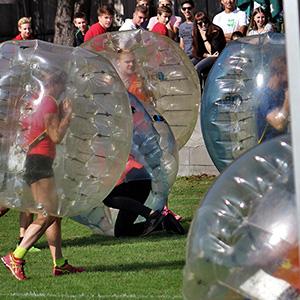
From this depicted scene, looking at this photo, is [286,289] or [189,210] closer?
[286,289]

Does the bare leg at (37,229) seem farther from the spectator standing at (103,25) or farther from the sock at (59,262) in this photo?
the spectator standing at (103,25)

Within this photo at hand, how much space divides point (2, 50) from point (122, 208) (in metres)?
2.48

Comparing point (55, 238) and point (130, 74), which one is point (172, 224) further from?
point (55, 238)

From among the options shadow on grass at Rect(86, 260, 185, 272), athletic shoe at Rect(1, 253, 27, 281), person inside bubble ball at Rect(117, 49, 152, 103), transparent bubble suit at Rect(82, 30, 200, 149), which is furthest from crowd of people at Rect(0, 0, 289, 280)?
transparent bubble suit at Rect(82, 30, 200, 149)

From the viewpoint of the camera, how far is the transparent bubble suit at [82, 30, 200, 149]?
11250mm

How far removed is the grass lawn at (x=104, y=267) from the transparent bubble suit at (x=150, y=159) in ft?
0.64

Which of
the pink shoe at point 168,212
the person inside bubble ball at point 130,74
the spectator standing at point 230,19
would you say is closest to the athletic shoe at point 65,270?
the pink shoe at point 168,212

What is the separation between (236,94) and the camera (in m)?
10.3

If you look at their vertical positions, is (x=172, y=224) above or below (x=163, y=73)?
below

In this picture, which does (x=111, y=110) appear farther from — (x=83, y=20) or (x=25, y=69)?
(x=83, y=20)

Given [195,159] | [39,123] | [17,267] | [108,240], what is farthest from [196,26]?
[39,123]

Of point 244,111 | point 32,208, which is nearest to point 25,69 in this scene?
point 32,208

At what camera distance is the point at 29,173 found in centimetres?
830

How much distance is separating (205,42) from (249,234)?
10473 millimetres
